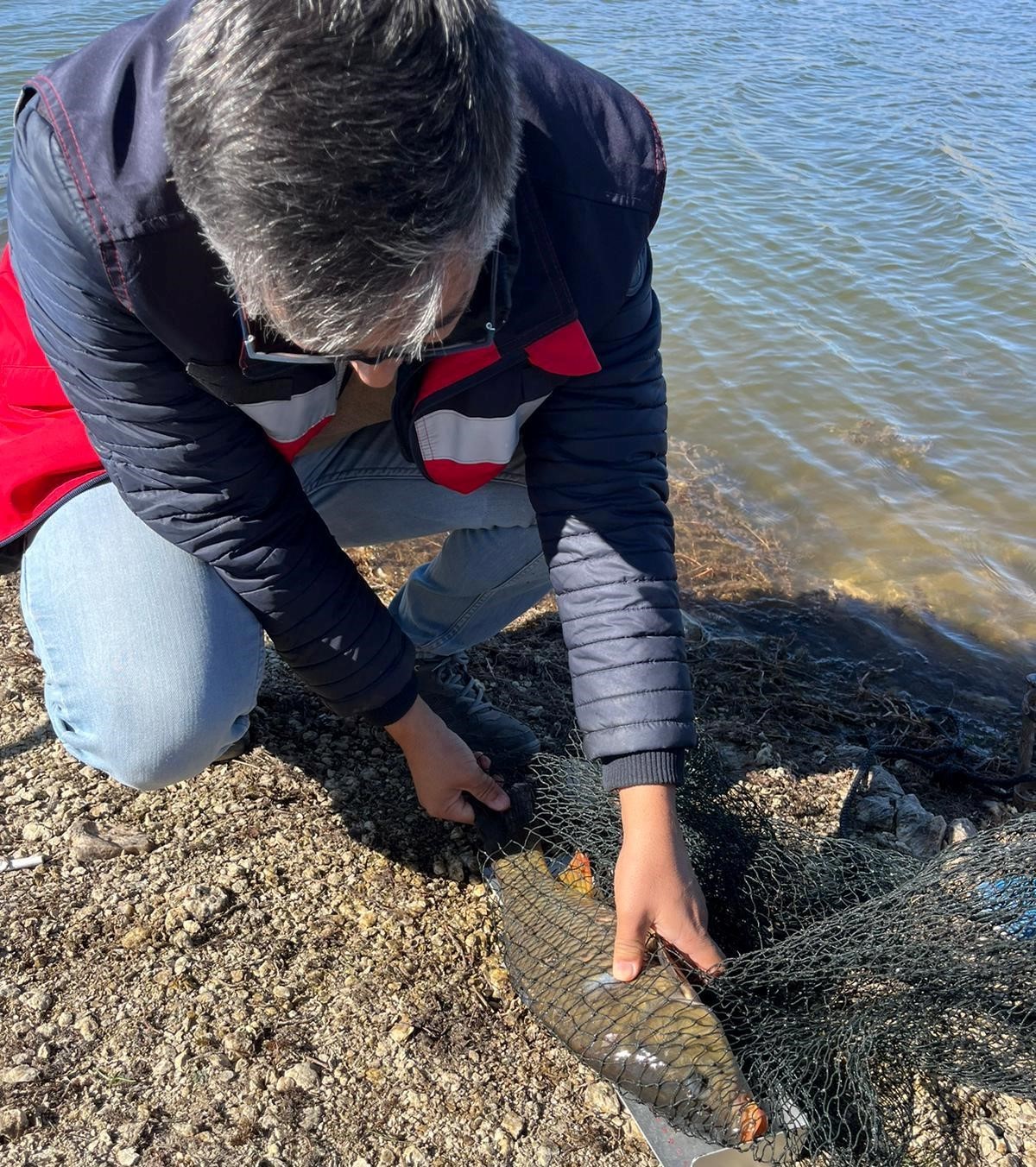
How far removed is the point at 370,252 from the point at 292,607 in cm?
112

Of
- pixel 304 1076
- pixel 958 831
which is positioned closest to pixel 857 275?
pixel 958 831

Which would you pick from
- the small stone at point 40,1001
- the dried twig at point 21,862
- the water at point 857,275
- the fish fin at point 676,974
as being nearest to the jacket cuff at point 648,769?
the fish fin at point 676,974

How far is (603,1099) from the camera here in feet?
7.26

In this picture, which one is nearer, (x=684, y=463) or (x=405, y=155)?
(x=405, y=155)

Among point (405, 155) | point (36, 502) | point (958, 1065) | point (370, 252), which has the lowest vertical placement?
point (958, 1065)

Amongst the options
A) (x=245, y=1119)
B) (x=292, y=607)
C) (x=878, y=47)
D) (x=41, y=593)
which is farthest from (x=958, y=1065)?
(x=878, y=47)

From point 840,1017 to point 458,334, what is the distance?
1485mm

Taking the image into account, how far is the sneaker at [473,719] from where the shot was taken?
2857 millimetres

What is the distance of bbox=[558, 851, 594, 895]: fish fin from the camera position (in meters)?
2.48

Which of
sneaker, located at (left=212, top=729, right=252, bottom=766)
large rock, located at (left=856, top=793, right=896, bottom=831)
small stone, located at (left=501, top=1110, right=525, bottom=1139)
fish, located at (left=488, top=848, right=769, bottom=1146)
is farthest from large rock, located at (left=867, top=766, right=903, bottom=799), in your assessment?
sneaker, located at (left=212, top=729, right=252, bottom=766)

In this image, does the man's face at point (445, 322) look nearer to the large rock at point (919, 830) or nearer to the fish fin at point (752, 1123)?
the fish fin at point (752, 1123)

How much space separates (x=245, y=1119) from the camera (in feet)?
6.75

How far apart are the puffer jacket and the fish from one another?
0.36 metres

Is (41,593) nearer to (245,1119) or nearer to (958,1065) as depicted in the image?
(245,1119)
